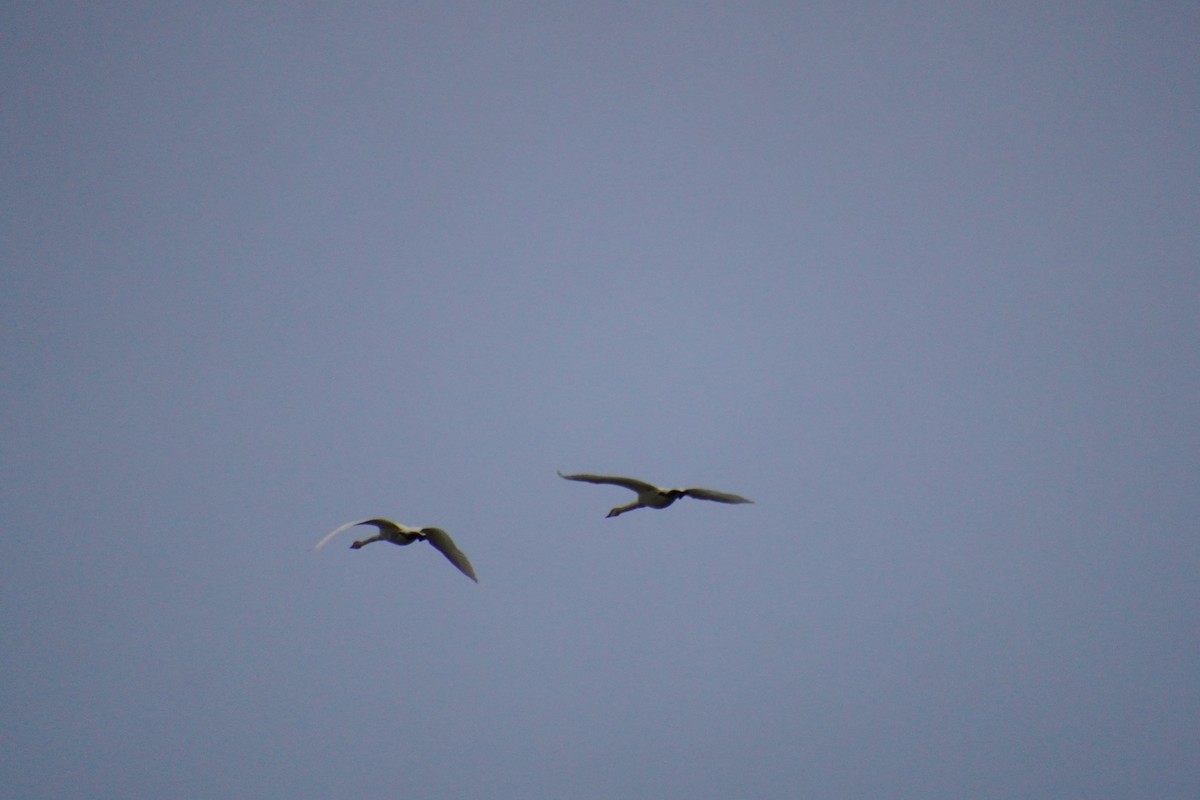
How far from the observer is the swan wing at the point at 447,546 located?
1411 centimetres

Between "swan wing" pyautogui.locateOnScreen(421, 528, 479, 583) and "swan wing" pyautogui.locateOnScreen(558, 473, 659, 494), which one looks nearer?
"swan wing" pyautogui.locateOnScreen(558, 473, 659, 494)

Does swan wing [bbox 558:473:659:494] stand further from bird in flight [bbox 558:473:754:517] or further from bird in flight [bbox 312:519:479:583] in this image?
bird in flight [bbox 312:519:479:583]

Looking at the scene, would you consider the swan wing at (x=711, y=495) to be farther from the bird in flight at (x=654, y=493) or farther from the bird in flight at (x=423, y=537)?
the bird in flight at (x=423, y=537)

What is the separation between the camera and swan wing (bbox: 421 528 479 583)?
1411 centimetres

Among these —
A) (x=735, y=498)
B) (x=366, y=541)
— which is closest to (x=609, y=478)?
(x=735, y=498)

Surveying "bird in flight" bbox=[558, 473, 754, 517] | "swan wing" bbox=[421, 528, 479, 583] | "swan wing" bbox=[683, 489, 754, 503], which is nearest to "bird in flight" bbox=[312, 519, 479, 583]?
"swan wing" bbox=[421, 528, 479, 583]

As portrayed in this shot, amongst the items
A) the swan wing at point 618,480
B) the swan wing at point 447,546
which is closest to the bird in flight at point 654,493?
the swan wing at point 618,480

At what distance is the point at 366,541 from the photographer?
14773mm

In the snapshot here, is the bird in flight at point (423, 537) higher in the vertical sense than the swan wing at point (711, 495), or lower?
lower

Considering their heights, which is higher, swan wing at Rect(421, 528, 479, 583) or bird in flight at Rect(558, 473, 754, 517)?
bird in flight at Rect(558, 473, 754, 517)

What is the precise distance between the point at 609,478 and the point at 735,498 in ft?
5.93

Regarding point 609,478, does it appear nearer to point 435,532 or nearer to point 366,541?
point 435,532

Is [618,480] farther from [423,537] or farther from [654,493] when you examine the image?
[423,537]

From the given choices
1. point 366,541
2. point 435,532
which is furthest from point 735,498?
point 366,541
